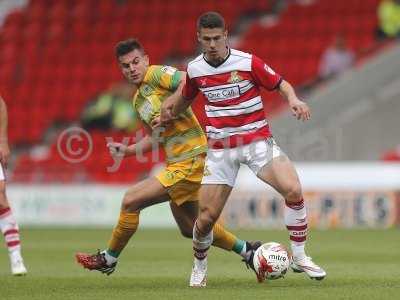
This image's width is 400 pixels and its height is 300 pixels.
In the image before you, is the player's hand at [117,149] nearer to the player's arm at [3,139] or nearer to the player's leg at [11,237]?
the player's arm at [3,139]

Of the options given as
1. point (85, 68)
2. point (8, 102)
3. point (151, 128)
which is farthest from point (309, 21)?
point (151, 128)

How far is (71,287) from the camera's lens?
9062 mm

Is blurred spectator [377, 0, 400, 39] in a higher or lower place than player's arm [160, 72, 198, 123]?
higher

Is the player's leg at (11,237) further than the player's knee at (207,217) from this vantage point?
Yes

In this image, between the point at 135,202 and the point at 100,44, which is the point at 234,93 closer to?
the point at 135,202

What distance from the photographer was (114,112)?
73.5ft

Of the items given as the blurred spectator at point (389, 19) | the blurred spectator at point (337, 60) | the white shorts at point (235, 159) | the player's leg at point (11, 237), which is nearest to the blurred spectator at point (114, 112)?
the blurred spectator at point (337, 60)

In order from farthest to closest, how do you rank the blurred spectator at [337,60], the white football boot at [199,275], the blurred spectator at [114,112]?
the blurred spectator at [114,112] < the blurred spectator at [337,60] < the white football boot at [199,275]

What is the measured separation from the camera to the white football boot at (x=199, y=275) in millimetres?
8991

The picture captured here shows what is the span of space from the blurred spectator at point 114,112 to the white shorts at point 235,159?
43.1ft

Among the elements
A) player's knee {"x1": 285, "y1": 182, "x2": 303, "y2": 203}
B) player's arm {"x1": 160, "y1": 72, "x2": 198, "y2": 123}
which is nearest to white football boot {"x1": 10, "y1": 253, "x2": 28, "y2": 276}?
player's arm {"x1": 160, "y1": 72, "x2": 198, "y2": 123}

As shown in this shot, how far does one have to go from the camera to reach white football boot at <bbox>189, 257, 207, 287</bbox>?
8.99 meters

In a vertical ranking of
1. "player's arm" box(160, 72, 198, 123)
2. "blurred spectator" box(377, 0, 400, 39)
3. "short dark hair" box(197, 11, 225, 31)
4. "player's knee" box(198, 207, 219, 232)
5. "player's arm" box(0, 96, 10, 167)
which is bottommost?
"player's knee" box(198, 207, 219, 232)

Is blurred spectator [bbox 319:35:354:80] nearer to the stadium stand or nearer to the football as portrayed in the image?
the stadium stand
